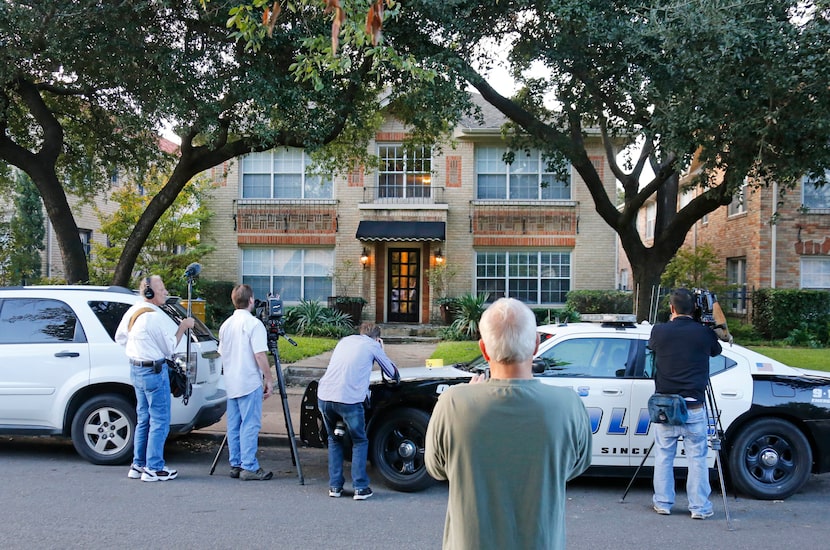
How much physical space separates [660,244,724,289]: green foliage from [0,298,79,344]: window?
1705 cm

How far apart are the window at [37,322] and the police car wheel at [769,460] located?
21.3 feet

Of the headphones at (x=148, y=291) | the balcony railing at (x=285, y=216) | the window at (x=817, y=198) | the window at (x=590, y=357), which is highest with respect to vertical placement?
the window at (x=817, y=198)

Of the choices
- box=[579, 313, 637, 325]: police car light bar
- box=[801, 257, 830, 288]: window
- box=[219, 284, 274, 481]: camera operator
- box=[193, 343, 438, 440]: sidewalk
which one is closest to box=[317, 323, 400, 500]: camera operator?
box=[219, 284, 274, 481]: camera operator

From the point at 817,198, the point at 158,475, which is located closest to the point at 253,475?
the point at 158,475

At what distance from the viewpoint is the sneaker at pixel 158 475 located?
656 centimetres

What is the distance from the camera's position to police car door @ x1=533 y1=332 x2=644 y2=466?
634 centimetres

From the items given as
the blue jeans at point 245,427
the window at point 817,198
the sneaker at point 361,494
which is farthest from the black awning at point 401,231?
the sneaker at point 361,494

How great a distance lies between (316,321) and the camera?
1902 centimetres

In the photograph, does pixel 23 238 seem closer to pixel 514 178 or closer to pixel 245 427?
pixel 514 178

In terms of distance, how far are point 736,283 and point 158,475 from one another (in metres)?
19.5

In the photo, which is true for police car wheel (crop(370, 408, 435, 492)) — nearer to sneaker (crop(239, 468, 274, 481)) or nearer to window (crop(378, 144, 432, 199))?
sneaker (crop(239, 468, 274, 481))

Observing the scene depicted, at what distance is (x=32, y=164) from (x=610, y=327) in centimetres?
1060

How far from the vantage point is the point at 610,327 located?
687 centimetres

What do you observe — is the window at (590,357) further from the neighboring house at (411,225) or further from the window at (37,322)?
the neighboring house at (411,225)
